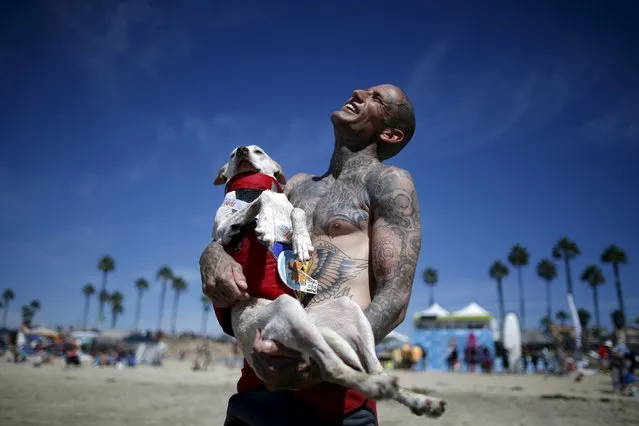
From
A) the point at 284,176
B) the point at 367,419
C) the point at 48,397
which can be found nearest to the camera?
the point at 367,419

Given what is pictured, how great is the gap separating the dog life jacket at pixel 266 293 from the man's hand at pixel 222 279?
8cm

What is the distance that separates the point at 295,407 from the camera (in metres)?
2.14

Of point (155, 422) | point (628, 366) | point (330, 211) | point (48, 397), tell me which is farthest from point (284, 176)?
point (628, 366)

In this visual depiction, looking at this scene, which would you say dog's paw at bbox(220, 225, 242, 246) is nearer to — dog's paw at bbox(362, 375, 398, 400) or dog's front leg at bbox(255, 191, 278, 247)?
dog's front leg at bbox(255, 191, 278, 247)

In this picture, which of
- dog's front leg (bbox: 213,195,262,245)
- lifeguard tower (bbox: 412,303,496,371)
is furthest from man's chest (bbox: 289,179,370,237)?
lifeguard tower (bbox: 412,303,496,371)

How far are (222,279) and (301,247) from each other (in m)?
0.47

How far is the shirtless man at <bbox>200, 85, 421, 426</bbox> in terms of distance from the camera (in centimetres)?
215

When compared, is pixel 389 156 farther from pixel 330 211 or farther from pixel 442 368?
pixel 442 368

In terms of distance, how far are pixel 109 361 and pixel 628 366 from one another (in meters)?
28.8

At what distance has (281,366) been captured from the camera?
1.92 m

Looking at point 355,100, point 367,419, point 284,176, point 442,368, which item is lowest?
point 442,368

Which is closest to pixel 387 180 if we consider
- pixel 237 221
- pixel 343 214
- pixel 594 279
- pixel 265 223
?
pixel 343 214

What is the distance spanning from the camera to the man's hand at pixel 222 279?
2.26 metres

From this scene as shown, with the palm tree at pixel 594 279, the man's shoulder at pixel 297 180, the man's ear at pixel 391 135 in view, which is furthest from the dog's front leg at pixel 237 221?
the palm tree at pixel 594 279
